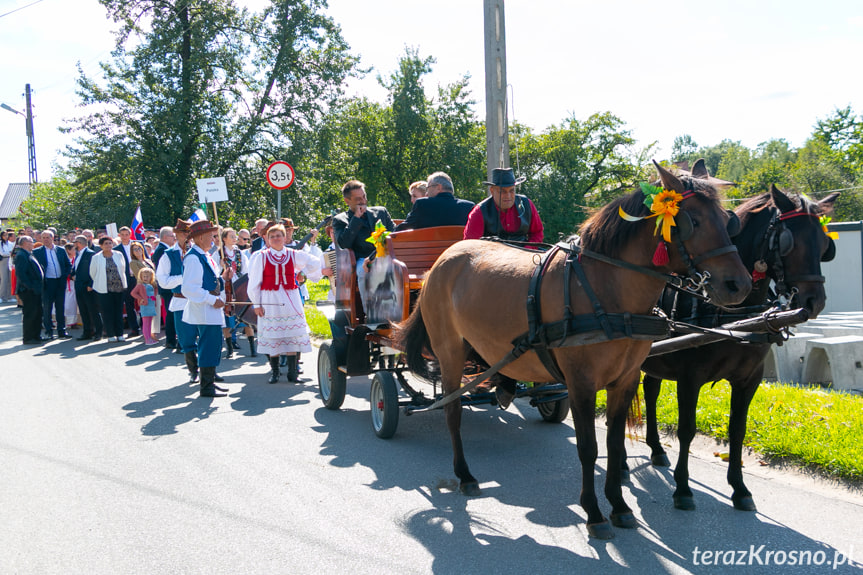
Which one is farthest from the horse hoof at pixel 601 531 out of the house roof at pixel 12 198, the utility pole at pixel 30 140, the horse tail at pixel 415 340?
the house roof at pixel 12 198

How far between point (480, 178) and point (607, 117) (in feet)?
44.8

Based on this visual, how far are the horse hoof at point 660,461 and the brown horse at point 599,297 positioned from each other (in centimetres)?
132

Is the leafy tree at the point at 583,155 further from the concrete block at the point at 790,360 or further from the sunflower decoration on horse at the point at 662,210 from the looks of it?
the sunflower decoration on horse at the point at 662,210

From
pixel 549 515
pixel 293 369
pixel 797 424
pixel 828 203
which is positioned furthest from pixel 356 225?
pixel 797 424

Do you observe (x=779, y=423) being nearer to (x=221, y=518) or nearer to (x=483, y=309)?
(x=483, y=309)

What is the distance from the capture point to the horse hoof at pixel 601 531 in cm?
385

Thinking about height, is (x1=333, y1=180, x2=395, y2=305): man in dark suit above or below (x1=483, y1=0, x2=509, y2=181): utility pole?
below

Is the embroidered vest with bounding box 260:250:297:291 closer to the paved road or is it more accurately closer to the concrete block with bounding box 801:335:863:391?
the paved road

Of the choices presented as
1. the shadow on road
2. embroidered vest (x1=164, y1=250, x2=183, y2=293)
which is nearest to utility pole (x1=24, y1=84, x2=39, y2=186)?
embroidered vest (x1=164, y1=250, x2=183, y2=293)

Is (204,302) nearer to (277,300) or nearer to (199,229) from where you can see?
(199,229)

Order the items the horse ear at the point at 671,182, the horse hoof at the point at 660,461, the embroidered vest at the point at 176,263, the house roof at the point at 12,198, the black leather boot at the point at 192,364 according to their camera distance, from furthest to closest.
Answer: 1. the house roof at the point at 12,198
2. the embroidered vest at the point at 176,263
3. the black leather boot at the point at 192,364
4. the horse hoof at the point at 660,461
5. the horse ear at the point at 671,182

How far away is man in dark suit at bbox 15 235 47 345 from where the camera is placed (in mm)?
13406

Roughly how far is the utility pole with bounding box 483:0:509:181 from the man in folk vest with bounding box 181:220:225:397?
424 cm

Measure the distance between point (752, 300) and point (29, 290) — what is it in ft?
45.3
